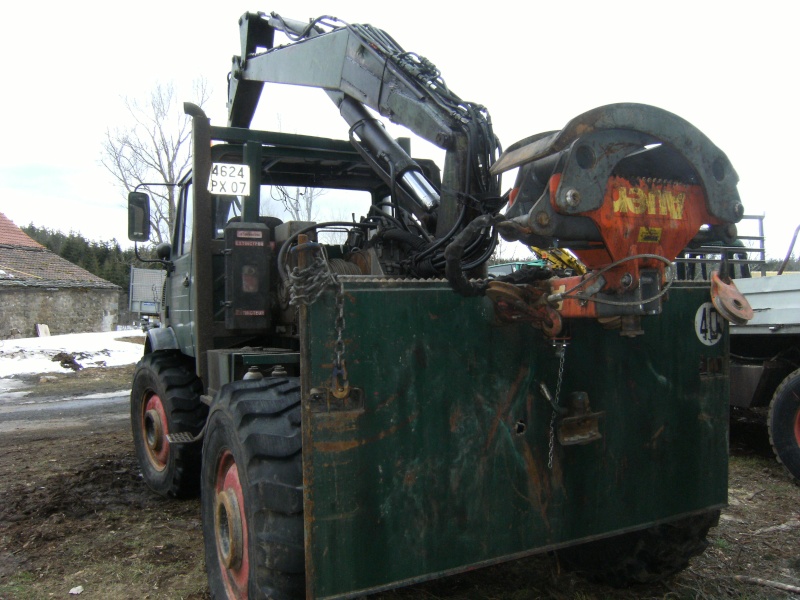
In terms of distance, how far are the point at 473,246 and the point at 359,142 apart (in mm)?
1438

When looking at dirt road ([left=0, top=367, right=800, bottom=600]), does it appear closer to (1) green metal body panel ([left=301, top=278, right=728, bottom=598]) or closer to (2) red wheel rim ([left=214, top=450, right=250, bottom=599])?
(2) red wheel rim ([left=214, top=450, right=250, bottom=599])

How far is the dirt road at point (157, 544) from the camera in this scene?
3795 millimetres

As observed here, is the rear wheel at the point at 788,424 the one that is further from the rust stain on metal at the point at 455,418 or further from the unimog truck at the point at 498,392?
the rust stain on metal at the point at 455,418

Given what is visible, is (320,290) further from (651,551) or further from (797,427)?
(797,427)

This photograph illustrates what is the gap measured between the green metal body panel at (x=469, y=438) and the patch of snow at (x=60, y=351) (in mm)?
14312

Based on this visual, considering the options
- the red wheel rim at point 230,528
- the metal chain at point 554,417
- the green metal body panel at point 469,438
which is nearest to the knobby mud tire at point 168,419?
the red wheel rim at point 230,528

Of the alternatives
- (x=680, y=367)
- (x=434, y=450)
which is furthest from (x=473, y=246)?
(x=434, y=450)

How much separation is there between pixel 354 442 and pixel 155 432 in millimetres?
3616

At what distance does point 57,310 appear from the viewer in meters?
28.6

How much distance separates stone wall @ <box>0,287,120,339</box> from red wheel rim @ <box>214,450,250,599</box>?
27.0 m

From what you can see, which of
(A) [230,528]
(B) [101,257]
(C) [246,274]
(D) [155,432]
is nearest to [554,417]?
(A) [230,528]

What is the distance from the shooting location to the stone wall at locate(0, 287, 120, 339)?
26.7m

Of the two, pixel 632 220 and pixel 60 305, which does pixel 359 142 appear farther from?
pixel 60 305

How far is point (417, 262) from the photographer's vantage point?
4.25 meters
